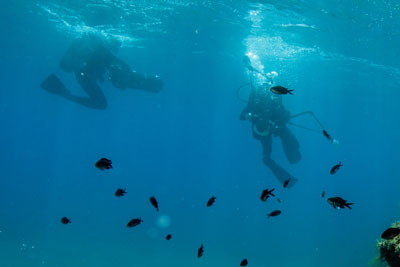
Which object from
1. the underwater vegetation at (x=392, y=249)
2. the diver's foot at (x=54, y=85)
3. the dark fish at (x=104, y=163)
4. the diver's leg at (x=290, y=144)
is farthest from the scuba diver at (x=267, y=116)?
the diver's foot at (x=54, y=85)

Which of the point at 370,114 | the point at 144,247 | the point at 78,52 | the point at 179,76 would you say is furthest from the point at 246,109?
the point at 370,114

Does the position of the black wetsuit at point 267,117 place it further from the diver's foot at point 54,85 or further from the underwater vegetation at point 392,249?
the diver's foot at point 54,85

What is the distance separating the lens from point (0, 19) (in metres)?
25.7

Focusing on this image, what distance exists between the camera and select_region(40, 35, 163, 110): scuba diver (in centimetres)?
1468

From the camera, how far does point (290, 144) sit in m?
14.2

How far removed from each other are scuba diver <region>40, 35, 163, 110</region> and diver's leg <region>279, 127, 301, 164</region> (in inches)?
281

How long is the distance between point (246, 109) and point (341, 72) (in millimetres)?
23851

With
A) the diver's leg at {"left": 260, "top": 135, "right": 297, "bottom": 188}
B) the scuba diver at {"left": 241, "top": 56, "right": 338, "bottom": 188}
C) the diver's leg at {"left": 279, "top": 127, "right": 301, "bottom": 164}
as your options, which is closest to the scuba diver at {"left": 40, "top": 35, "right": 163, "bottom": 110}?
the scuba diver at {"left": 241, "top": 56, "right": 338, "bottom": 188}

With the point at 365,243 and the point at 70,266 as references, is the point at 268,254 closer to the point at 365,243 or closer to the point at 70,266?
the point at 365,243

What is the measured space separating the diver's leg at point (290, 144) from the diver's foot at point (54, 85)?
10401mm

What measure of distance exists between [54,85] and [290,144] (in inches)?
446

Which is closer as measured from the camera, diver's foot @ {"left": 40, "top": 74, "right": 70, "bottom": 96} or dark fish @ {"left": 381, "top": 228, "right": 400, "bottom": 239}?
dark fish @ {"left": 381, "top": 228, "right": 400, "bottom": 239}

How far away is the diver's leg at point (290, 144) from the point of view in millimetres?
14012

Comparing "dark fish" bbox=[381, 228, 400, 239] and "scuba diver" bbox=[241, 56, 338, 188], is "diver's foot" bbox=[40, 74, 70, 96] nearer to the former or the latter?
"scuba diver" bbox=[241, 56, 338, 188]
